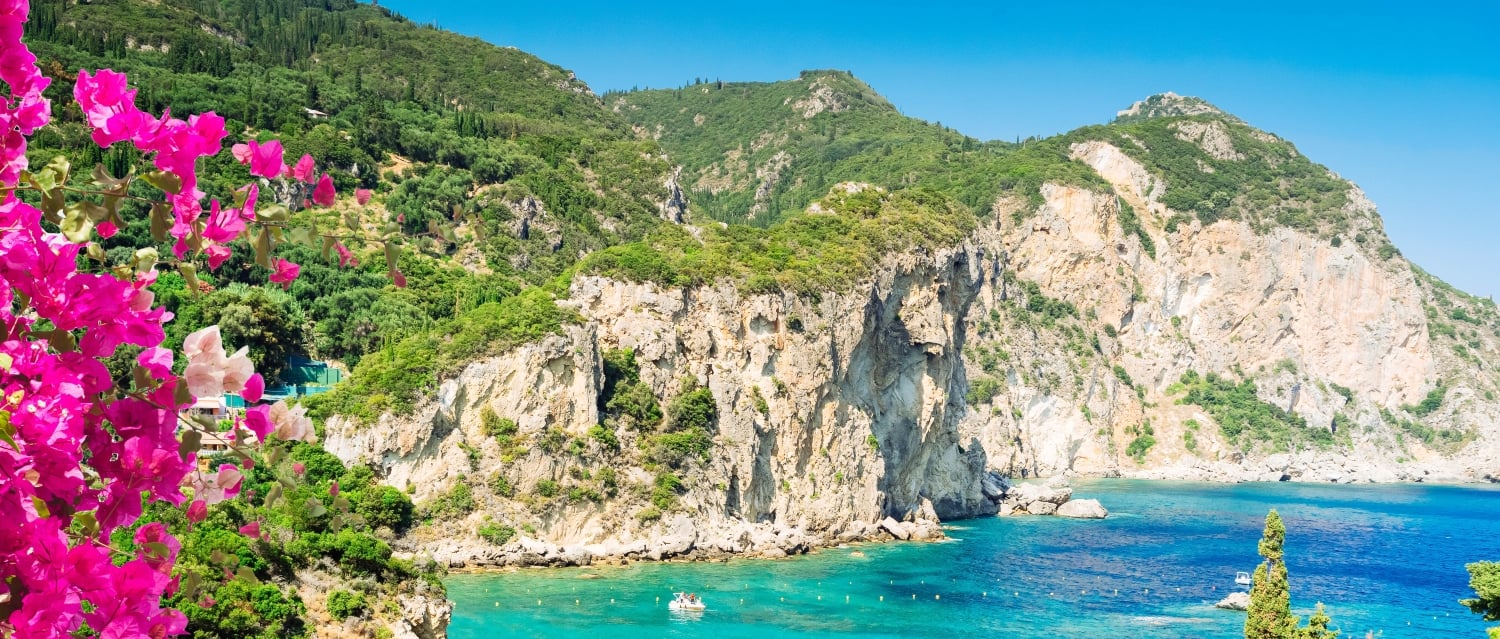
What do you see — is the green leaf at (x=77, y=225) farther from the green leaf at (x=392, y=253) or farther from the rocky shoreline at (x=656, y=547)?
the rocky shoreline at (x=656, y=547)

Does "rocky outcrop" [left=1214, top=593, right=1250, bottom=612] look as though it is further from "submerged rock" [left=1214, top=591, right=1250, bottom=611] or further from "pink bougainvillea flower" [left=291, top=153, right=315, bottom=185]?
"pink bougainvillea flower" [left=291, top=153, right=315, bottom=185]

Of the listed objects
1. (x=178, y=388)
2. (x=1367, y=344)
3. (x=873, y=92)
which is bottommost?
(x=178, y=388)

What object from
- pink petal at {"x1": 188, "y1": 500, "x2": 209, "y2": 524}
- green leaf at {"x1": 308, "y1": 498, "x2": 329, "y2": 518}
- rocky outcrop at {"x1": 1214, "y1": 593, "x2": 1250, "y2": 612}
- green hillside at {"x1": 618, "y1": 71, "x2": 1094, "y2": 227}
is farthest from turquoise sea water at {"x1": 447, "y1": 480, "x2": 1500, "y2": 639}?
green hillside at {"x1": 618, "y1": 71, "x2": 1094, "y2": 227}

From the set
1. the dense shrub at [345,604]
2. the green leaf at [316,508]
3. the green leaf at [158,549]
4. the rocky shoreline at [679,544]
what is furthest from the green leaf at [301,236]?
the rocky shoreline at [679,544]

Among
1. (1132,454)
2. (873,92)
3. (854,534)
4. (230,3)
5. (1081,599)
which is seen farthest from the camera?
(873,92)

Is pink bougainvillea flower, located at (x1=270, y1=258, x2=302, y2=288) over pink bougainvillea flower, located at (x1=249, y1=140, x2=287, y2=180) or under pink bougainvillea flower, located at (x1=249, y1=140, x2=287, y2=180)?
under

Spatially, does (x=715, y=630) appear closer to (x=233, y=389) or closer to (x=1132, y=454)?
(x=233, y=389)

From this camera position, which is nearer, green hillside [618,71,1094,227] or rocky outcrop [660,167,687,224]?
rocky outcrop [660,167,687,224]

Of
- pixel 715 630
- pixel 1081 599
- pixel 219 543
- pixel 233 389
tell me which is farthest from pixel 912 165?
pixel 233 389
